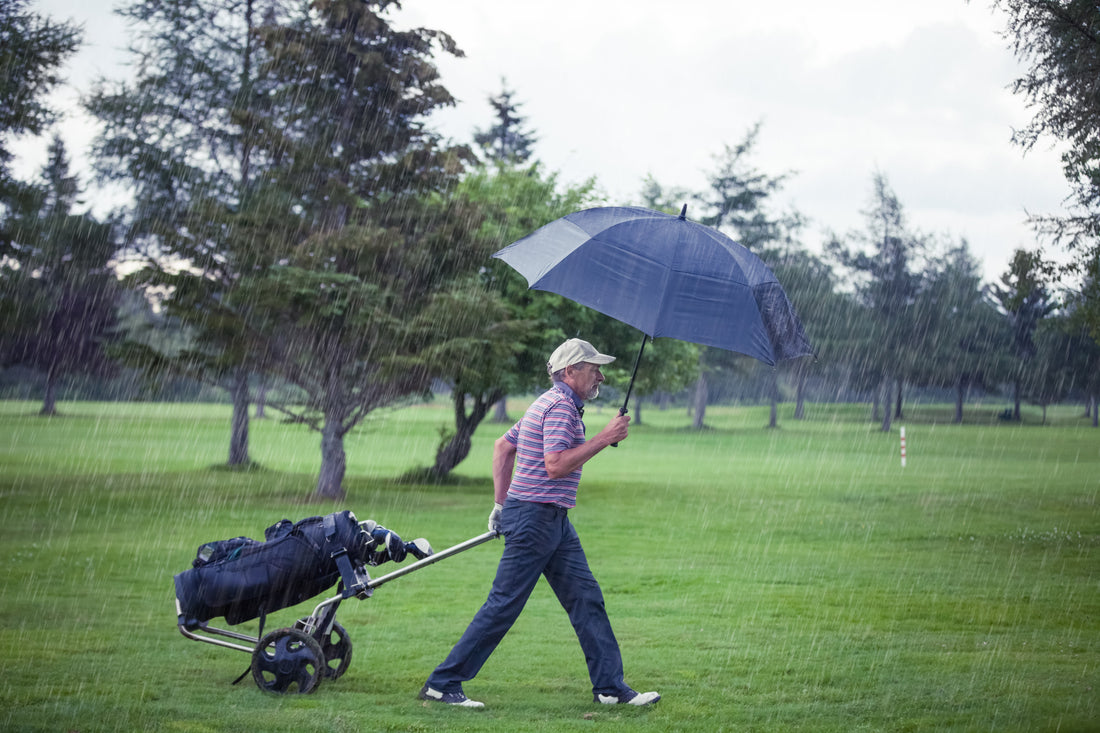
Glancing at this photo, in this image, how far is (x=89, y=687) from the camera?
617cm

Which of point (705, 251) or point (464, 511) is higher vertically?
point (705, 251)

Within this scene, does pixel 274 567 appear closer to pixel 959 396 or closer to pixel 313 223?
pixel 313 223

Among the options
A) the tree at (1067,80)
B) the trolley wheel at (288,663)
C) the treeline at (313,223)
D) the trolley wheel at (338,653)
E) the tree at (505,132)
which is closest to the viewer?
the trolley wheel at (288,663)

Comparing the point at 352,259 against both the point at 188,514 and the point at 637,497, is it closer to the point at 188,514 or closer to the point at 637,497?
the point at 188,514

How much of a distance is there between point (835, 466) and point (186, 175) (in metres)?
21.0

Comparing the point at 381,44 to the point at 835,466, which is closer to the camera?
the point at 381,44

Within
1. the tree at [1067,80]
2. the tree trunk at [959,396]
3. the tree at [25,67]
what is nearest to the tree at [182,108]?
the tree at [25,67]

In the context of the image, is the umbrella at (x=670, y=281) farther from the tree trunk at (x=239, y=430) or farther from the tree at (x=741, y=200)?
the tree at (x=741, y=200)

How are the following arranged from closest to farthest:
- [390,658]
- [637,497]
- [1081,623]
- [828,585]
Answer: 1. [390,658]
2. [1081,623]
3. [828,585]
4. [637,497]

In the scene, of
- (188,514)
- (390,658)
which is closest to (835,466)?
(188,514)

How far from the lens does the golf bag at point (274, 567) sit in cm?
587

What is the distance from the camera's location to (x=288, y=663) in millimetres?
5977

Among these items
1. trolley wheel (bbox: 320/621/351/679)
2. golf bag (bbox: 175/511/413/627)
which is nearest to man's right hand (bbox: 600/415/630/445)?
golf bag (bbox: 175/511/413/627)

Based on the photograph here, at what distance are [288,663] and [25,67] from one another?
63.2ft
